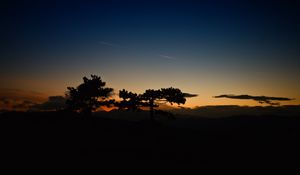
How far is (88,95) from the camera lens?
35156 millimetres

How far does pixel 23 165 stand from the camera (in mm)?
14156

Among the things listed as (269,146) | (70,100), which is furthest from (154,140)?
(70,100)

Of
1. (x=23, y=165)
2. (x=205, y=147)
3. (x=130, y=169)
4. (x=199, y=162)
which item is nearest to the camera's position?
(x=23, y=165)

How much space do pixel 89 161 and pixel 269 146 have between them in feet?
78.1

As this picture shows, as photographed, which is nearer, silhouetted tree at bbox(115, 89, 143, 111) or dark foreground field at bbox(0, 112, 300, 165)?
dark foreground field at bbox(0, 112, 300, 165)

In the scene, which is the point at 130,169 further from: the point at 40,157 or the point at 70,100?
the point at 70,100

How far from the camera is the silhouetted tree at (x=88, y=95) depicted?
3509 cm

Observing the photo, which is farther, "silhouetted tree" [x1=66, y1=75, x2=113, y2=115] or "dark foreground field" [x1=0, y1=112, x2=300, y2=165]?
"silhouetted tree" [x1=66, y1=75, x2=113, y2=115]

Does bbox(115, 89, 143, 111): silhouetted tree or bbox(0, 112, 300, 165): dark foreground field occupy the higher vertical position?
bbox(115, 89, 143, 111): silhouetted tree

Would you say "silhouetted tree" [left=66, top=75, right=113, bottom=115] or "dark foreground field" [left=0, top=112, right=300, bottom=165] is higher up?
"silhouetted tree" [left=66, top=75, right=113, bottom=115]

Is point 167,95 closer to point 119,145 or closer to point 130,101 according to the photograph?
point 130,101

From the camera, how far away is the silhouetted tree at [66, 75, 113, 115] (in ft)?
115

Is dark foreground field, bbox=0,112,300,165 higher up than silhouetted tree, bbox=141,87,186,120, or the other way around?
silhouetted tree, bbox=141,87,186,120

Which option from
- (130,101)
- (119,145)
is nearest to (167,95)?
(130,101)
